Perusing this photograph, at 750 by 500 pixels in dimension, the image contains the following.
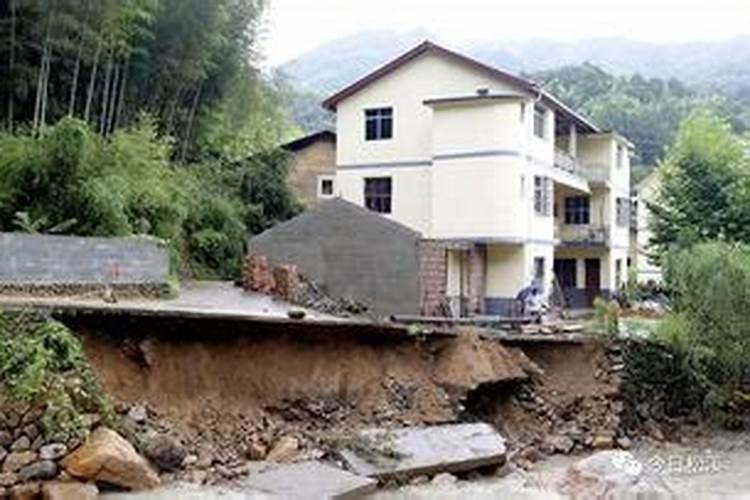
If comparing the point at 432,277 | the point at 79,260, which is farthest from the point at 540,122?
the point at 79,260

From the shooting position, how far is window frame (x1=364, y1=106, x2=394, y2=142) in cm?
3559

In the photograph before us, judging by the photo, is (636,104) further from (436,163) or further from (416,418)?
(416,418)

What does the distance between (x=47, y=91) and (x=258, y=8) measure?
8666 millimetres

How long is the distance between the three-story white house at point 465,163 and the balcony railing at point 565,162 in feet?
0.27

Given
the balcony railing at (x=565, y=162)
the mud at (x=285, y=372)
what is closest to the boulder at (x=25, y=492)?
the mud at (x=285, y=372)

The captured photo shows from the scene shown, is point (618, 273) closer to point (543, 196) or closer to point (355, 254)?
point (543, 196)

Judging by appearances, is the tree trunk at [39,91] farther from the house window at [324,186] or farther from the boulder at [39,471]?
the house window at [324,186]

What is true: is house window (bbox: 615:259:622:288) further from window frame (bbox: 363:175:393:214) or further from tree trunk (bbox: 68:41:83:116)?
tree trunk (bbox: 68:41:83:116)

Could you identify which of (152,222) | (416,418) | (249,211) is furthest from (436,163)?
(416,418)

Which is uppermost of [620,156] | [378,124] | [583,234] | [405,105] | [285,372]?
[405,105]

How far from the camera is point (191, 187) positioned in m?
31.2

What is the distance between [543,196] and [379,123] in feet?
20.6

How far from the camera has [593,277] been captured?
42.3 meters

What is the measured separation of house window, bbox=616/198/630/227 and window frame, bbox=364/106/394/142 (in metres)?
12.7
